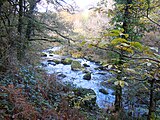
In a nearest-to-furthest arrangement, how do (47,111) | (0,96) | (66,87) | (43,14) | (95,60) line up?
(0,96), (47,111), (66,87), (43,14), (95,60)

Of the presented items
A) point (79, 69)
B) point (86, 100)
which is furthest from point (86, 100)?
point (79, 69)

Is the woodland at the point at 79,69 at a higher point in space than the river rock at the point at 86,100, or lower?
higher

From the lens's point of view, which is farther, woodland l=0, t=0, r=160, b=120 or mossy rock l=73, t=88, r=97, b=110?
mossy rock l=73, t=88, r=97, b=110

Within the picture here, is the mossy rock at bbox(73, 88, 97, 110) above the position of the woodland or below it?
below

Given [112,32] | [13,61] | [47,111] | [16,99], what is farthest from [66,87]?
[112,32]

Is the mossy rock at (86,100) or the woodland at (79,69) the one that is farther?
the mossy rock at (86,100)

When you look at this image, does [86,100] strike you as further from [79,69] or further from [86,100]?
[79,69]

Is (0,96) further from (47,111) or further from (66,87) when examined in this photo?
(66,87)

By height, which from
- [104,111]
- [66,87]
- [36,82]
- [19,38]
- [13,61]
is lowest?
[104,111]

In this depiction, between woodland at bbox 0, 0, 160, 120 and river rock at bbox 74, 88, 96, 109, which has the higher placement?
woodland at bbox 0, 0, 160, 120

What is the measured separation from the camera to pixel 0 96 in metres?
4.02

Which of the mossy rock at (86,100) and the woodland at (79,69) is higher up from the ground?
the woodland at (79,69)

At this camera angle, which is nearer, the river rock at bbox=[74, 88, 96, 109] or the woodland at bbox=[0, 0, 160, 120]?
the woodland at bbox=[0, 0, 160, 120]

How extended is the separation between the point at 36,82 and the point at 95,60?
13.4 m
